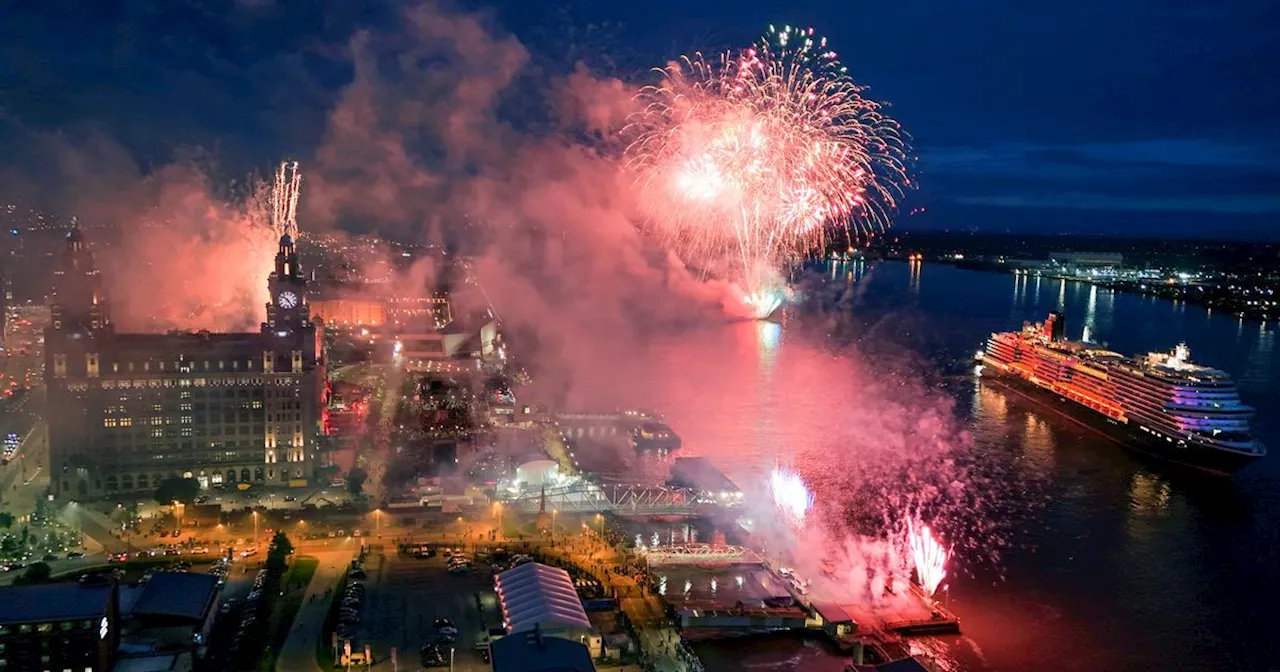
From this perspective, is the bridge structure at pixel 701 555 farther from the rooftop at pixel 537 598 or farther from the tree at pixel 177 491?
the tree at pixel 177 491

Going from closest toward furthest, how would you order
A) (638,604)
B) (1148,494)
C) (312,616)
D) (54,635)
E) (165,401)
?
(54,635) < (312,616) < (638,604) < (165,401) < (1148,494)

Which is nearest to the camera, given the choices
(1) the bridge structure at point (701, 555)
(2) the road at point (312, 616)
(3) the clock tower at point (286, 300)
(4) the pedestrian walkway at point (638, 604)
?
(2) the road at point (312, 616)

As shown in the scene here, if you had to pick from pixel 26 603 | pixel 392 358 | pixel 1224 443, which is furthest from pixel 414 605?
pixel 1224 443

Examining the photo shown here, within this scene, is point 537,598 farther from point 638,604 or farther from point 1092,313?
point 1092,313

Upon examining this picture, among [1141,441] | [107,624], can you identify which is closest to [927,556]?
[1141,441]

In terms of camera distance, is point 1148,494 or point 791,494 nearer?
point 791,494

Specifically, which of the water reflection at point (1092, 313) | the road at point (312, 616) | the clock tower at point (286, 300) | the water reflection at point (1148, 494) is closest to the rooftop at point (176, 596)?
the road at point (312, 616)
